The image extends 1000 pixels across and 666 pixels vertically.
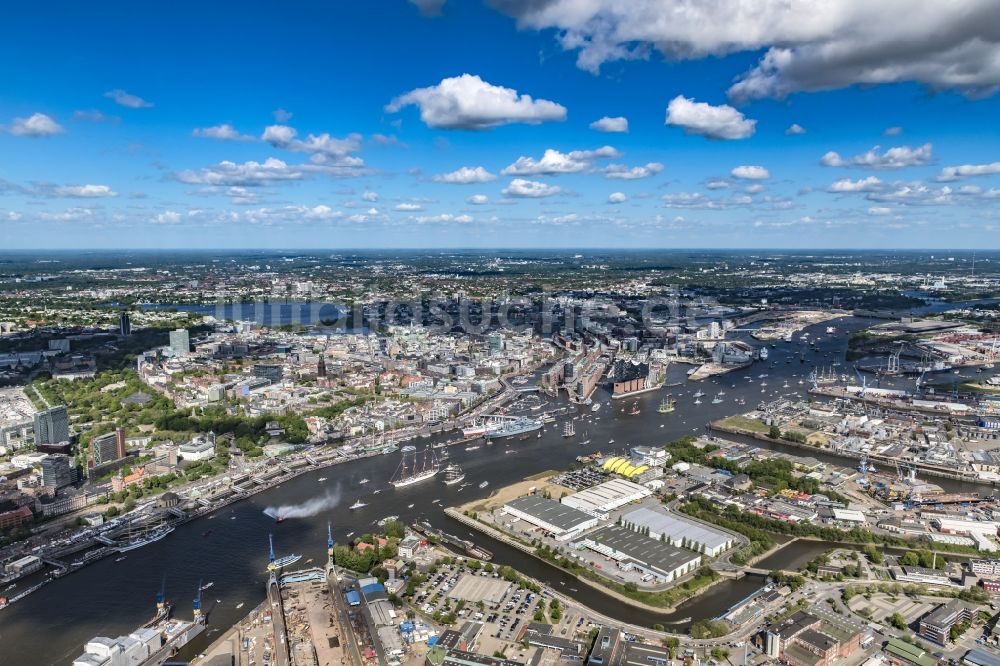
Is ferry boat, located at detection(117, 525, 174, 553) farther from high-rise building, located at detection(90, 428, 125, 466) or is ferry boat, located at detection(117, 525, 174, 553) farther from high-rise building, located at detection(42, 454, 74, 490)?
high-rise building, located at detection(90, 428, 125, 466)

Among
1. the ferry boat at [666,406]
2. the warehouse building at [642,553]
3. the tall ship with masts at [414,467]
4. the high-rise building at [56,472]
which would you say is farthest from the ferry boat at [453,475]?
the ferry boat at [666,406]

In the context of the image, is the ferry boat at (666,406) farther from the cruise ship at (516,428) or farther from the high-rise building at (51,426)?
the high-rise building at (51,426)

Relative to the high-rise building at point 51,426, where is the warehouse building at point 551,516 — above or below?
below

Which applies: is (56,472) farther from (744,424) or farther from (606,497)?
(744,424)

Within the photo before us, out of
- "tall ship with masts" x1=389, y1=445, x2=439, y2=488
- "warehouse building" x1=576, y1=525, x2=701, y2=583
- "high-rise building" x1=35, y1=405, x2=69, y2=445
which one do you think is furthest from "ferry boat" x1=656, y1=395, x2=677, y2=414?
"high-rise building" x1=35, y1=405, x2=69, y2=445

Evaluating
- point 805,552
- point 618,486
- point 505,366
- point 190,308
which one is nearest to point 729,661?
point 805,552
